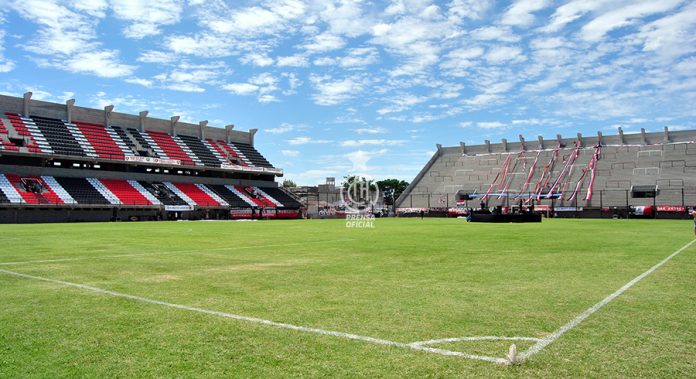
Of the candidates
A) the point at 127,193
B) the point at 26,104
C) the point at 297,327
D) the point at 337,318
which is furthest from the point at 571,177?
the point at 297,327

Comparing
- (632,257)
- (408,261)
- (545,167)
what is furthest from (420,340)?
(545,167)

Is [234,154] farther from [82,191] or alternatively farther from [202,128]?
[82,191]

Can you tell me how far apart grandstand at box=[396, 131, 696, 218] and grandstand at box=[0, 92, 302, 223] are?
25566 millimetres

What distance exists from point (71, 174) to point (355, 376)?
63.2 metres

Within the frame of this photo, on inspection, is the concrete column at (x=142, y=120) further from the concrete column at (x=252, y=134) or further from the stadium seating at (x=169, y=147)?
the concrete column at (x=252, y=134)

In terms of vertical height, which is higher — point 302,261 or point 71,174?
point 71,174

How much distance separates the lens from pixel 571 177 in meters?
70.2

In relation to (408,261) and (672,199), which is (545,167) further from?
(408,261)

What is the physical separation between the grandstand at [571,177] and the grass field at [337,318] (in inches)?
2253

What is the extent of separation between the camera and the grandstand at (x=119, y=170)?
52.0 m

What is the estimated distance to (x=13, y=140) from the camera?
177ft

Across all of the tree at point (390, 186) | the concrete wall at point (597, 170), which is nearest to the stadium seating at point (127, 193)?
the concrete wall at point (597, 170)

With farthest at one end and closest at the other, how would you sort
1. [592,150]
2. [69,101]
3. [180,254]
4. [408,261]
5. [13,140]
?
[592,150], [69,101], [13,140], [180,254], [408,261]

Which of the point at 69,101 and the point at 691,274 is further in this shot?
the point at 69,101
